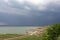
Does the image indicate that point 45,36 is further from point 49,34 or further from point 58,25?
point 58,25

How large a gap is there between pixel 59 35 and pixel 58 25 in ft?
2.87

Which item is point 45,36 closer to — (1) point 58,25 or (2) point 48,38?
(2) point 48,38

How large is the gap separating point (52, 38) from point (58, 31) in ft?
2.71

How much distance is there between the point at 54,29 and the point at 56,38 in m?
0.80

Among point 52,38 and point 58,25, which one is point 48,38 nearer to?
point 52,38

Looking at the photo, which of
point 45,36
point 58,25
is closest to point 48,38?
point 45,36

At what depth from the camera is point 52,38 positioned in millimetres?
16562

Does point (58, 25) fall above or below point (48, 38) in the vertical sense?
above

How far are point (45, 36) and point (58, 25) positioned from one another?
1498 mm

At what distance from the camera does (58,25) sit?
16469 mm

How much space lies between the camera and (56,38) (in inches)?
645

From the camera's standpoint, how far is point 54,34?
1638 cm

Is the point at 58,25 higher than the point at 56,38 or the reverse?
higher

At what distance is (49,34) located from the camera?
1639 centimetres
